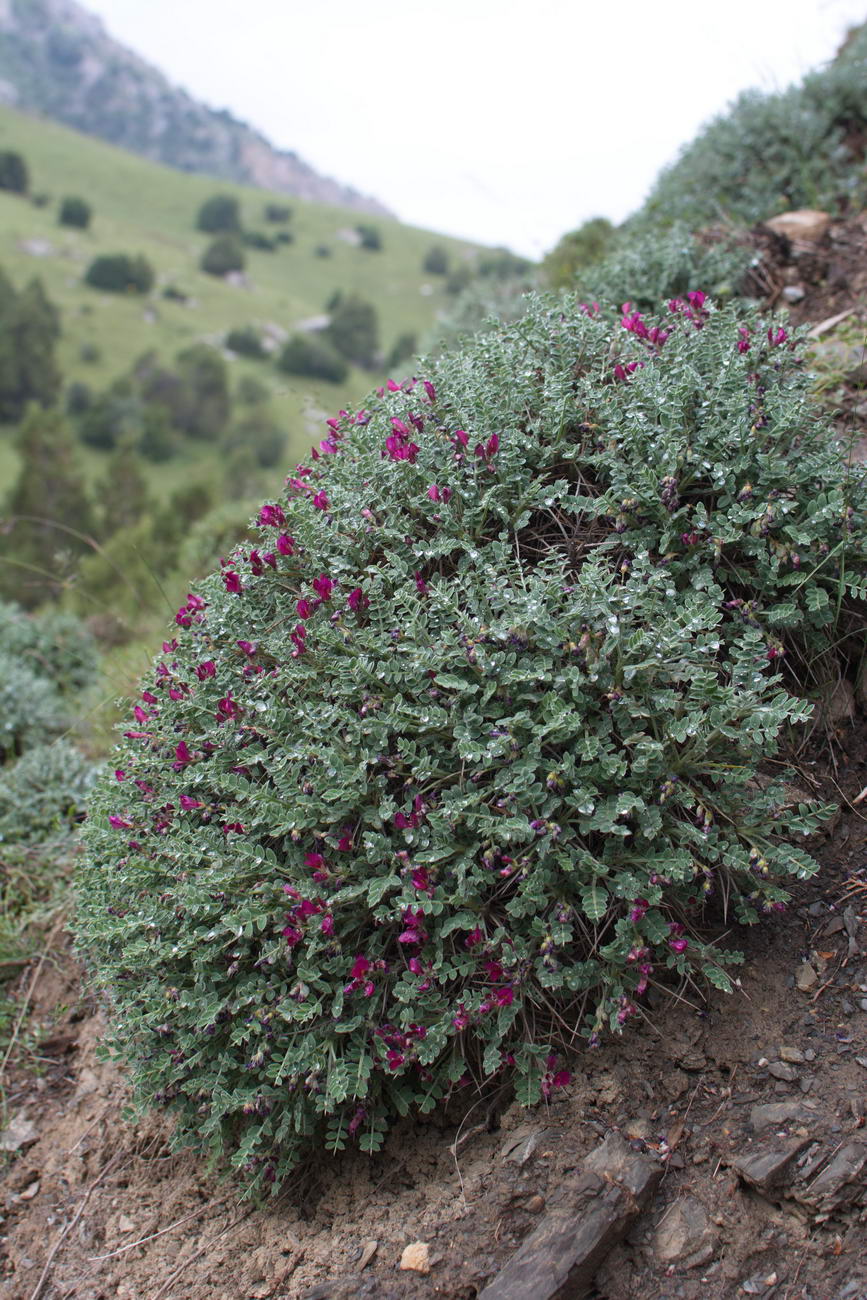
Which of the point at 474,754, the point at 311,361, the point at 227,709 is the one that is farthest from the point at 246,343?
the point at 474,754

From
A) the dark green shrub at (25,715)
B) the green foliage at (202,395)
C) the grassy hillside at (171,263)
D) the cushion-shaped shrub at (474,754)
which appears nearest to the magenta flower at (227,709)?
the cushion-shaped shrub at (474,754)

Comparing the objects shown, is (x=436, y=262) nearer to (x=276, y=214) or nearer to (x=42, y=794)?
(x=276, y=214)

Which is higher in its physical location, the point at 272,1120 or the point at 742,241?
the point at 742,241

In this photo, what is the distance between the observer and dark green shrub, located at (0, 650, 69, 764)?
6.02 metres

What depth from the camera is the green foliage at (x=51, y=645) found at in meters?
7.54

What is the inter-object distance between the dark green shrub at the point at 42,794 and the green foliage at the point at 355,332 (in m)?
82.3

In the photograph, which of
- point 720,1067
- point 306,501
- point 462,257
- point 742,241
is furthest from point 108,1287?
point 462,257

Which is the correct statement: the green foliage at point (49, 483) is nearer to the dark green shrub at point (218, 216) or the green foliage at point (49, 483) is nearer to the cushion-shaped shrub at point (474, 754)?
the cushion-shaped shrub at point (474, 754)

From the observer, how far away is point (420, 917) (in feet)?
7.55

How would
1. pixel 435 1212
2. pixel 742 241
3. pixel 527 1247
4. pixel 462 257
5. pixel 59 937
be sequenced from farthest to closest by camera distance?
pixel 462 257 < pixel 742 241 < pixel 59 937 < pixel 435 1212 < pixel 527 1247

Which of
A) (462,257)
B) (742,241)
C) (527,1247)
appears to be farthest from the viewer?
(462,257)

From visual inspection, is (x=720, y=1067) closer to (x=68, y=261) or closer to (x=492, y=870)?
(x=492, y=870)

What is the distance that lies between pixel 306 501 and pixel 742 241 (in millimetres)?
3897

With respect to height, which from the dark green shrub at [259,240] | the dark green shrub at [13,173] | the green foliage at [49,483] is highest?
the dark green shrub at [259,240]
